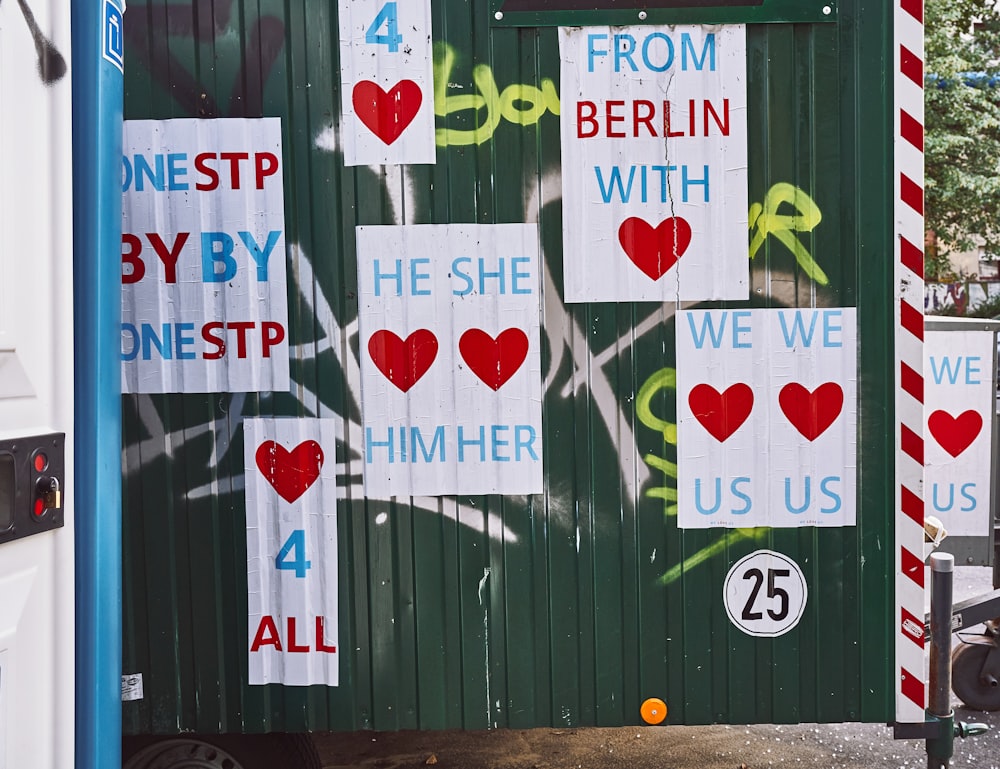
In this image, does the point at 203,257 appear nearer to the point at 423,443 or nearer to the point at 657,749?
the point at 423,443

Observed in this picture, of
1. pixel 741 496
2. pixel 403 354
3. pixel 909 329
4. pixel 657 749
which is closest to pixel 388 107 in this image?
pixel 403 354

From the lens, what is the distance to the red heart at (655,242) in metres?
2.64

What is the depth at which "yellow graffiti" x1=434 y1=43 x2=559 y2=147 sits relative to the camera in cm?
263

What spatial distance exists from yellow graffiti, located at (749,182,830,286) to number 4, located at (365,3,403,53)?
1.22 metres

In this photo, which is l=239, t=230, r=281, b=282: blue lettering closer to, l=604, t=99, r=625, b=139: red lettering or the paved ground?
l=604, t=99, r=625, b=139: red lettering

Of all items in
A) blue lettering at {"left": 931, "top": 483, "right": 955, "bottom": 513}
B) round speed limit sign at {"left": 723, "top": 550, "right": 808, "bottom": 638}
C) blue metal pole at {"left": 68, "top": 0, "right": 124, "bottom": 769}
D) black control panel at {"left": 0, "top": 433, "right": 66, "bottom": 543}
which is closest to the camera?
black control panel at {"left": 0, "top": 433, "right": 66, "bottom": 543}

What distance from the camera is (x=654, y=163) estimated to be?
2641 millimetres

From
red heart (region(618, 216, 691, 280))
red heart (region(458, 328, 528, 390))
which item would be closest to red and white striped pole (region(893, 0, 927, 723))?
red heart (region(618, 216, 691, 280))

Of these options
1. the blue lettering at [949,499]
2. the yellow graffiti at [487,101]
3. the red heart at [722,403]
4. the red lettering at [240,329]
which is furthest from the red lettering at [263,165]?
the blue lettering at [949,499]

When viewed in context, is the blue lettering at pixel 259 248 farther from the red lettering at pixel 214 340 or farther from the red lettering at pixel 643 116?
the red lettering at pixel 643 116

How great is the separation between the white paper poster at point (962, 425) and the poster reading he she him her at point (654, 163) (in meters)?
1.71

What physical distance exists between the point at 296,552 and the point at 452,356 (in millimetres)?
792

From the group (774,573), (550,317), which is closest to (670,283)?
(550,317)

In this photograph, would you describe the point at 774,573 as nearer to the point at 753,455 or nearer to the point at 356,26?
the point at 753,455
